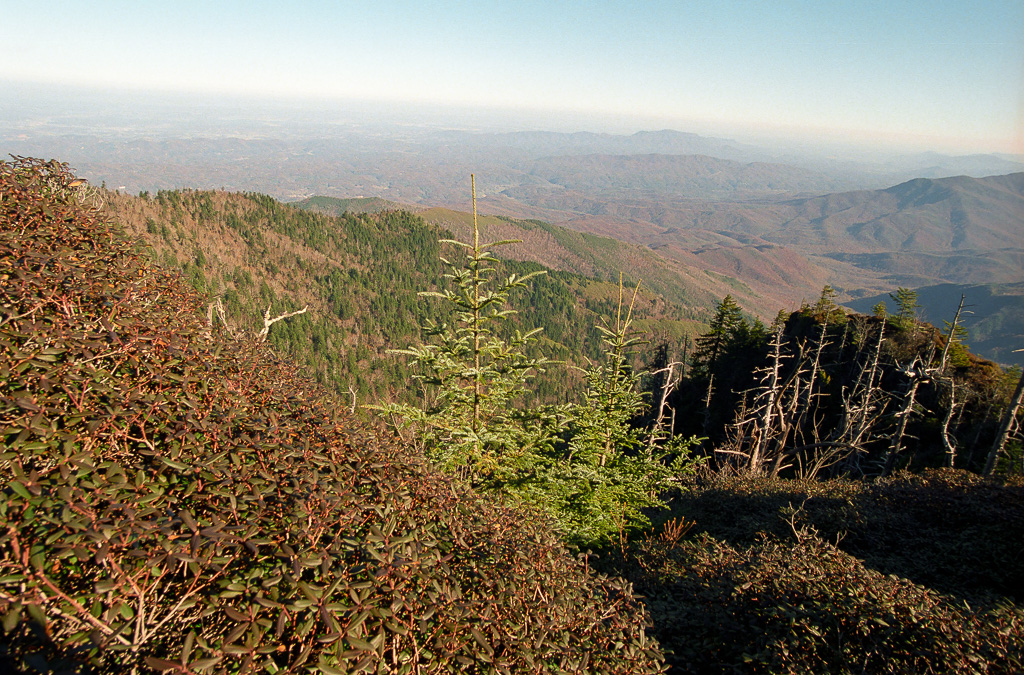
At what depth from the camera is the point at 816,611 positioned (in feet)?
17.4

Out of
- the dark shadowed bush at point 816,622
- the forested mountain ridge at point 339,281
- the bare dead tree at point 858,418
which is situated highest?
the dark shadowed bush at point 816,622

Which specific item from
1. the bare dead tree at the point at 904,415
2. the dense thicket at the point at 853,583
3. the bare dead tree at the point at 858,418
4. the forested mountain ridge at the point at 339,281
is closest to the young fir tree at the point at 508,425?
the dense thicket at the point at 853,583

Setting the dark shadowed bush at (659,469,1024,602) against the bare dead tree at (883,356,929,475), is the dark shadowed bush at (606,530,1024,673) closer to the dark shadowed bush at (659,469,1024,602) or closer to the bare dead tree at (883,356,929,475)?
the dark shadowed bush at (659,469,1024,602)

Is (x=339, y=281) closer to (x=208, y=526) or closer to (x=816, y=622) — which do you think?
(x=816, y=622)

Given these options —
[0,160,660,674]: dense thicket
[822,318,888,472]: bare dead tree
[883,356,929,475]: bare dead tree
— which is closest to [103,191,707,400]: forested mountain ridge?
[822,318,888,472]: bare dead tree

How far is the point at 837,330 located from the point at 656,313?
448 ft

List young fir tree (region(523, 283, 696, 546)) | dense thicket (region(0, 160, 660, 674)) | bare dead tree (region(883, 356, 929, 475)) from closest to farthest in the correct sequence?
dense thicket (region(0, 160, 660, 674))
young fir tree (region(523, 283, 696, 546))
bare dead tree (region(883, 356, 929, 475))

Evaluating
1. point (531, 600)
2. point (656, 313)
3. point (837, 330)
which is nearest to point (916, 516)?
point (531, 600)

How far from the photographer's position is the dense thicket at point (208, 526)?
2256mm

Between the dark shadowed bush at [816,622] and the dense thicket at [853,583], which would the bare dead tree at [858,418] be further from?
the dark shadowed bush at [816,622]

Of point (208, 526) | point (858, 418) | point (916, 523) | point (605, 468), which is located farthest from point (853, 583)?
point (858, 418)

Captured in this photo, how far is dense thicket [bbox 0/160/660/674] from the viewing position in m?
2.26

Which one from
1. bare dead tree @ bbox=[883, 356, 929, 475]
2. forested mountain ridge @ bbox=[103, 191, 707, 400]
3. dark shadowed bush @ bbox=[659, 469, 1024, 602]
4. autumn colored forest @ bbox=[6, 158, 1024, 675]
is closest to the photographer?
autumn colored forest @ bbox=[6, 158, 1024, 675]

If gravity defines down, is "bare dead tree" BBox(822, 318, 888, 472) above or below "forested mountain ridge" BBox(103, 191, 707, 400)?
above
